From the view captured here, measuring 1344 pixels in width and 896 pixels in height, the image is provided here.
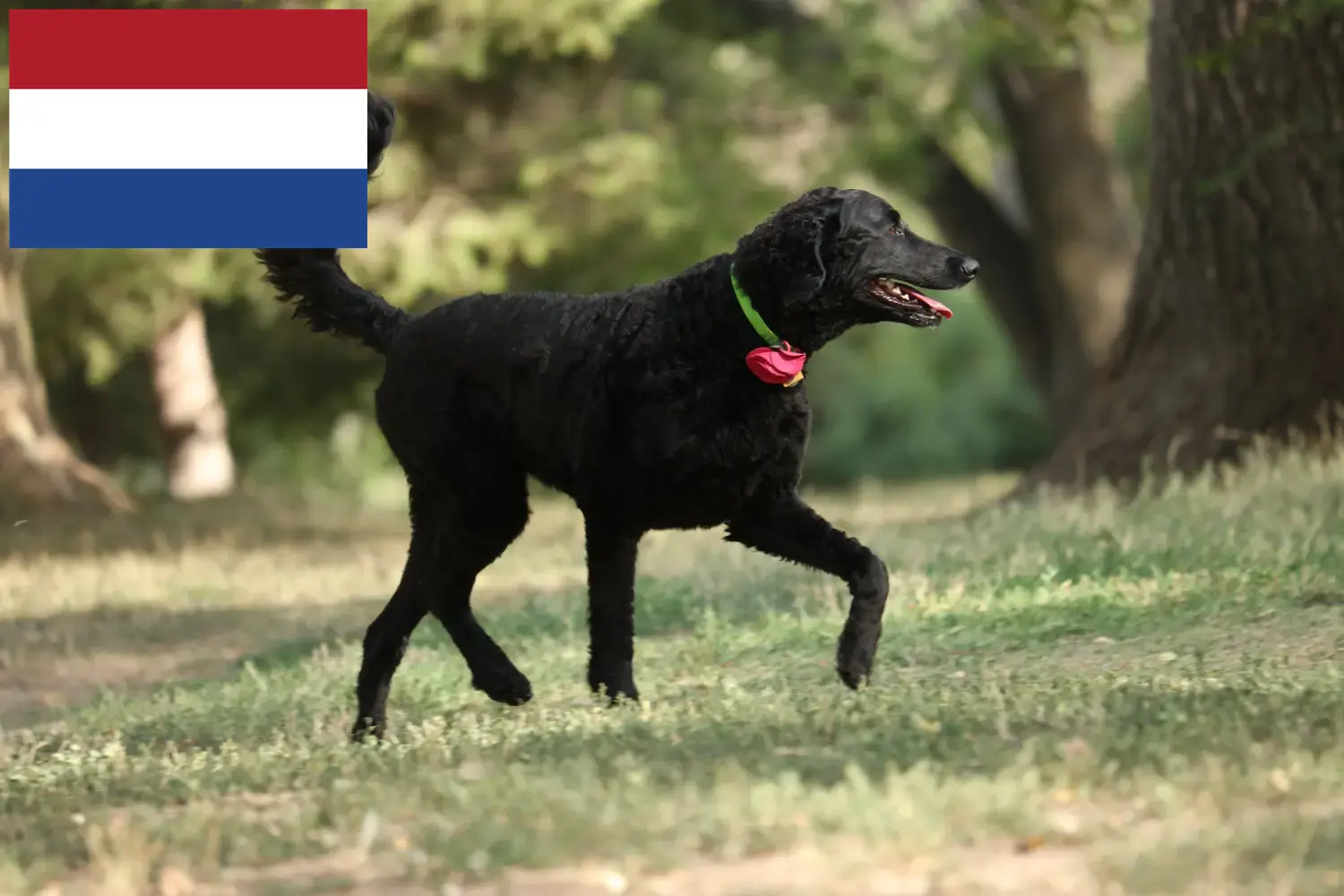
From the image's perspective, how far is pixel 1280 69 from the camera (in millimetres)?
11141

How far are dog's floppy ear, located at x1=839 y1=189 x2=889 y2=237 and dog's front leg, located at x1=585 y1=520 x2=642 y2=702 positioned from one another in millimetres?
1168

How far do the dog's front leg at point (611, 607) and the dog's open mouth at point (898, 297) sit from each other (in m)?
1.07

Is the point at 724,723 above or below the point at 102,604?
above

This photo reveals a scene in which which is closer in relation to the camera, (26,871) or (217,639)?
(26,871)

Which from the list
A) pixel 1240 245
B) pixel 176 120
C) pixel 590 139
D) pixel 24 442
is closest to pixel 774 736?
pixel 1240 245

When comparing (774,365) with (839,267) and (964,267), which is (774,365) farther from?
(964,267)

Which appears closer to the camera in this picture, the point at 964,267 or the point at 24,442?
the point at 964,267

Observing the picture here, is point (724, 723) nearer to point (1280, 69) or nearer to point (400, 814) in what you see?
point (400, 814)

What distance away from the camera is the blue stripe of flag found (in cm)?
1095

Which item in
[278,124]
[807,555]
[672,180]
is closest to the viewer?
[807,555]

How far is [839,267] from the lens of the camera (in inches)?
249

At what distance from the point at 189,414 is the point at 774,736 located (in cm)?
1588

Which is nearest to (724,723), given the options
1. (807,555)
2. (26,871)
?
(807,555)

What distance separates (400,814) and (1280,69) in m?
7.88
